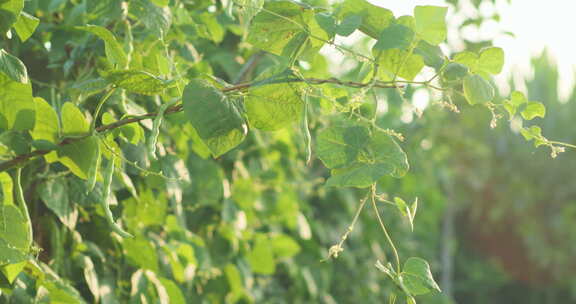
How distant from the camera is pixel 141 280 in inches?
47.9

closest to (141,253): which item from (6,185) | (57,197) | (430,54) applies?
(57,197)

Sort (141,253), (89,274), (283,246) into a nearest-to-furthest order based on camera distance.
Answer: (89,274) → (141,253) → (283,246)

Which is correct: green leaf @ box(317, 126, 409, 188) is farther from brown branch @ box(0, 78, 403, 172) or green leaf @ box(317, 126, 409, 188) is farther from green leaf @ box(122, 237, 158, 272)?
green leaf @ box(122, 237, 158, 272)

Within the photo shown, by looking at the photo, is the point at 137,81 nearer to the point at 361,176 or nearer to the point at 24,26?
the point at 24,26

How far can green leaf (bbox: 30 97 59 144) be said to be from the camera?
83 centimetres

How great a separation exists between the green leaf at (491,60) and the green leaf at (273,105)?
9.6 inches

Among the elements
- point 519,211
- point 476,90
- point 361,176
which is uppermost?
point 476,90

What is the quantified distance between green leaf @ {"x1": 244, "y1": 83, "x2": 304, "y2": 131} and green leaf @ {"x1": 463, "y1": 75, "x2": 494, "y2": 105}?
0.20m

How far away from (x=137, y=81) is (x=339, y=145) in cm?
26

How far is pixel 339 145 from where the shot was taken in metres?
0.82

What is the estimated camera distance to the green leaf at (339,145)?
0.81m

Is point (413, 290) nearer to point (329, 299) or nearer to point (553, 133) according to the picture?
point (329, 299)

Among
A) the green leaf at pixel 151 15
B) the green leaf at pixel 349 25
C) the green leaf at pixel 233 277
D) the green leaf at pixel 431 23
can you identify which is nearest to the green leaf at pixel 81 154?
the green leaf at pixel 151 15

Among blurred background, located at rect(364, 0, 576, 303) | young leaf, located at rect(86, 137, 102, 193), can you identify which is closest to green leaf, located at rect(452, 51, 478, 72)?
young leaf, located at rect(86, 137, 102, 193)
